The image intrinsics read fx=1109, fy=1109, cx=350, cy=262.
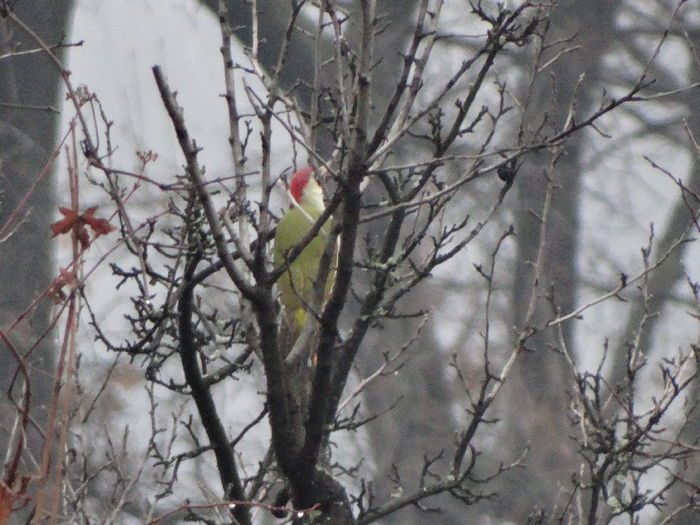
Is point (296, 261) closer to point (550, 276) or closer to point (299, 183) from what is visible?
point (299, 183)

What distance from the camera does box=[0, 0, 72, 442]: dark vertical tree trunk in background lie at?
10961 millimetres

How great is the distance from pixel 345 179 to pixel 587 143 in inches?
535

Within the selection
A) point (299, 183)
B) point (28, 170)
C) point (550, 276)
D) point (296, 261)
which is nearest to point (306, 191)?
point (299, 183)

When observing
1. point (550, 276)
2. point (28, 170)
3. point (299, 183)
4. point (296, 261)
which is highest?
point (550, 276)

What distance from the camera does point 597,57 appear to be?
51.1 ft

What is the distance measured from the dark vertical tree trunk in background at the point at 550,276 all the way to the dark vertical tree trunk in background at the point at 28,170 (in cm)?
585

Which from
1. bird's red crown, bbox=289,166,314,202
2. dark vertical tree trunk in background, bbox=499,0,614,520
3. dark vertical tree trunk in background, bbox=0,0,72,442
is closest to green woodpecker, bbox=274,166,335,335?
bird's red crown, bbox=289,166,314,202

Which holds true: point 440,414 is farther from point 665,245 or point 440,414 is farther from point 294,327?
point 294,327

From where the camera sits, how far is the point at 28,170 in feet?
37.4

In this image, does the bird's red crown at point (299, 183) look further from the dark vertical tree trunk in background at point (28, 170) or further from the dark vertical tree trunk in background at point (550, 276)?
the dark vertical tree trunk in background at point (550, 276)

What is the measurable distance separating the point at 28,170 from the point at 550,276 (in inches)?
279

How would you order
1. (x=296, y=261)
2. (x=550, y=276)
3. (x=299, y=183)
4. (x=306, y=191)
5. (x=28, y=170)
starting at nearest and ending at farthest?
(x=296, y=261) → (x=299, y=183) → (x=306, y=191) → (x=28, y=170) → (x=550, y=276)

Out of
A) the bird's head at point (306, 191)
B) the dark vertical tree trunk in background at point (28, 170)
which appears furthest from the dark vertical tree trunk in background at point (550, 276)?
the bird's head at point (306, 191)

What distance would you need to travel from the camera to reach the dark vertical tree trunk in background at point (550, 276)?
14195mm
